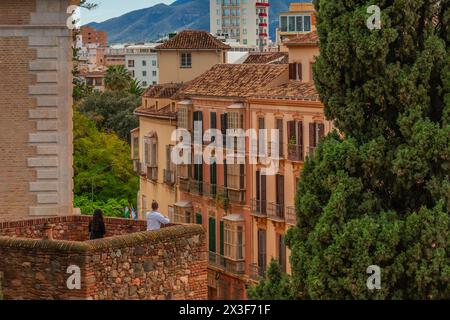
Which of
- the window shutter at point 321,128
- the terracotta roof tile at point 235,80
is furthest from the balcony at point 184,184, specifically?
the window shutter at point 321,128

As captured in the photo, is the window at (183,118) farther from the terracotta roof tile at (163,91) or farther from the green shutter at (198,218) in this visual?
the terracotta roof tile at (163,91)

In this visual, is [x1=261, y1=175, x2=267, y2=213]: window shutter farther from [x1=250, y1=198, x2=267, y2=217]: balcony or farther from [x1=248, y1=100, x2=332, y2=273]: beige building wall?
[x1=248, y1=100, x2=332, y2=273]: beige building wall

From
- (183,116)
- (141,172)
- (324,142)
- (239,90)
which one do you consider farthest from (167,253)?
(141,172)

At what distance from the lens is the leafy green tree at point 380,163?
53.9 ft

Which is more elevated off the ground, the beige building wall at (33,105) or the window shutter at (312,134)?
the beige building wall at (33,105)

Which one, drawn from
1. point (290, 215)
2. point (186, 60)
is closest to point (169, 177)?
point (186, 60)

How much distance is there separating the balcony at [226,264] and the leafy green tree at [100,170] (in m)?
18.0

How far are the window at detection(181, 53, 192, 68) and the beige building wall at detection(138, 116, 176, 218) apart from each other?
14.0 ft

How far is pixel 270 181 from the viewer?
181ft

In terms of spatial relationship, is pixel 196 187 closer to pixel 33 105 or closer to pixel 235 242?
pixel 235 242

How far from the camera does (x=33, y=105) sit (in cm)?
2338

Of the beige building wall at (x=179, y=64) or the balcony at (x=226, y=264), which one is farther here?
the beige building wall at (x=179, y=64)

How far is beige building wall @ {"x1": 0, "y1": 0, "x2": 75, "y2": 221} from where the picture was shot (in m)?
23.2

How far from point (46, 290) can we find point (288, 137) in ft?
117
